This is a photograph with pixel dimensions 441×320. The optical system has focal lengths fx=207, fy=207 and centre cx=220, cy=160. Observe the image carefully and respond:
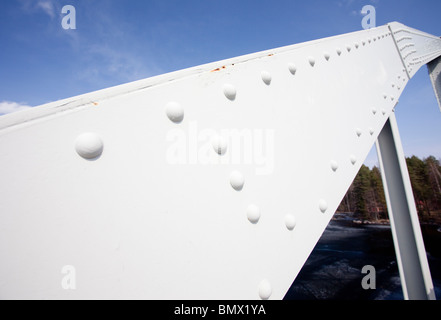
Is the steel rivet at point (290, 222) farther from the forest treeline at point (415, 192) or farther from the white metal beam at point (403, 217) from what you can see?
the forest treeline at point (415, 192)

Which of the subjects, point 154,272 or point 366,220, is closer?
point 154,272

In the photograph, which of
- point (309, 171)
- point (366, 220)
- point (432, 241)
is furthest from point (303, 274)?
point (366, 220)

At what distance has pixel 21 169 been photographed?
320 mm

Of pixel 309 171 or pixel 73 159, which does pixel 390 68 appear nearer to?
pixel 309 171

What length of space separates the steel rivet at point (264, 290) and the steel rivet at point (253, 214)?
0.52ft

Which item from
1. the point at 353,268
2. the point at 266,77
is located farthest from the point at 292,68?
the point at 353,268

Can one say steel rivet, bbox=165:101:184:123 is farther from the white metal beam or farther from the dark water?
the dark water

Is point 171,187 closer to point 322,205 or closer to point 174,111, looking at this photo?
point 174,111

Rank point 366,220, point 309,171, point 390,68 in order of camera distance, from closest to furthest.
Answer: point 309,171, point 390,68, point 366,220

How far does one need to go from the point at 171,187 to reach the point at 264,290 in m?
0.38

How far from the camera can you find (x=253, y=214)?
0.56m

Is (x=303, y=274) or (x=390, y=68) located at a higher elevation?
(x=390, y=68)
